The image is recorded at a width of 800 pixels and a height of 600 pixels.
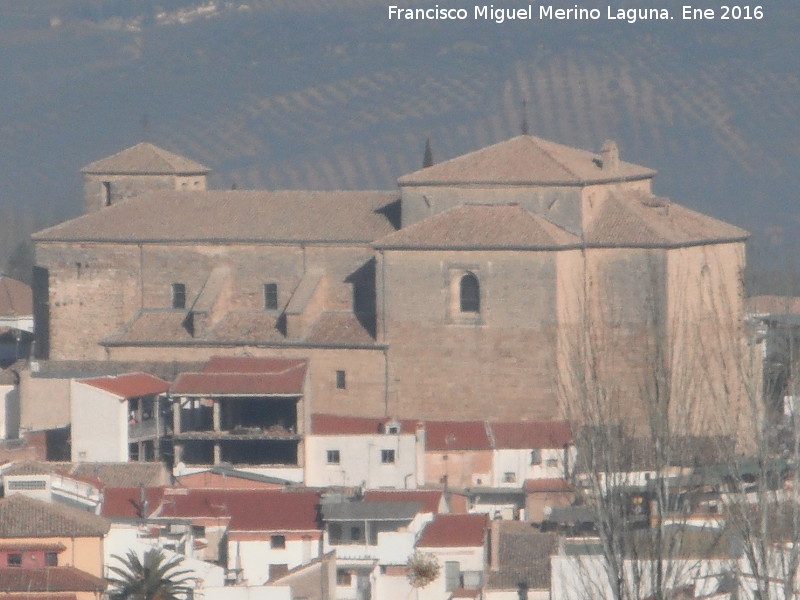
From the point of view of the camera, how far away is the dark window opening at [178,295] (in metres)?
57.6

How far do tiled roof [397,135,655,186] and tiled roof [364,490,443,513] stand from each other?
987 centimetres

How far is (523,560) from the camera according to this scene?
40750mm

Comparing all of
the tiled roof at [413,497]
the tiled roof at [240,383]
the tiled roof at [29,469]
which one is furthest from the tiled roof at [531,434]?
the tiled roof at [29,469]

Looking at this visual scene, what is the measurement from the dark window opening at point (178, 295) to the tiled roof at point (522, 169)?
5452 mm

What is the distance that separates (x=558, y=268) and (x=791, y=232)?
41497 mm

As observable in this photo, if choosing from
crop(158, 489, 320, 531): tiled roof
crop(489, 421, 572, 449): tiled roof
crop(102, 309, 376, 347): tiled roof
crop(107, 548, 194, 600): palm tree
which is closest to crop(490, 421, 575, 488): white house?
crop(489, 421, 572, 449): tiled roof

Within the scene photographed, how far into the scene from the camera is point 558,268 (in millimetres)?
53125

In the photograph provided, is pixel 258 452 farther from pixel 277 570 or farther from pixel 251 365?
pixel 277 570

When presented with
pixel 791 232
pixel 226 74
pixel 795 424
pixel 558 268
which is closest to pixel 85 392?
pixel 558 268

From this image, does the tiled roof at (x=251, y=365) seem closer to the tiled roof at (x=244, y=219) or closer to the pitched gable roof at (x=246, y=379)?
the pitched gable roof at (x=246, y=379)

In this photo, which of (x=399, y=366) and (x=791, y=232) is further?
(x=791, y=232)

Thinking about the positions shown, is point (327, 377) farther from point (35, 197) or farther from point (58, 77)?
point (58, 77)

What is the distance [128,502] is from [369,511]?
4.18 metres

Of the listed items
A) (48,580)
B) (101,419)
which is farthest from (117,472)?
(48,580)
